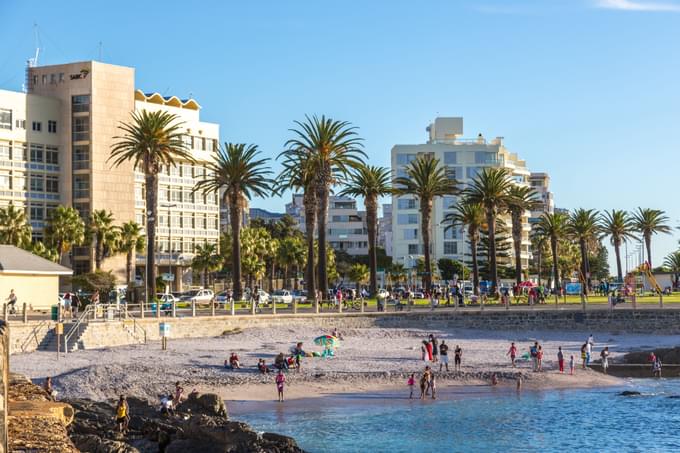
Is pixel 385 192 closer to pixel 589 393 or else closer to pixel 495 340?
pixel 495 340

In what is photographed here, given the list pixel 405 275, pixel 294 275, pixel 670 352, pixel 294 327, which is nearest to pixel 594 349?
pixel 670 352

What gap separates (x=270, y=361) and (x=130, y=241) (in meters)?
50.2

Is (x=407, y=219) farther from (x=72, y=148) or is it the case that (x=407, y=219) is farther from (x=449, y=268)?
(x=72, y=148)

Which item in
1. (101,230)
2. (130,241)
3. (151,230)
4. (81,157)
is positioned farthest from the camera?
(81,157)

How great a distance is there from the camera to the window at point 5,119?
98375mm

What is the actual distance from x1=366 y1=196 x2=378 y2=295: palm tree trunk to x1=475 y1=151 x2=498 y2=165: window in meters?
49.1

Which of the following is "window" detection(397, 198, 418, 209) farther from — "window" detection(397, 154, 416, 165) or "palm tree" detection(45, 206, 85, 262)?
"palm tree" detection(45, 206, 85, 262)

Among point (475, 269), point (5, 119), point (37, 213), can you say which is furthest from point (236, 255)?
point (5, 119)

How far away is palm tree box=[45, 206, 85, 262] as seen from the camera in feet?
300

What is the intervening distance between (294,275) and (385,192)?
58594mm

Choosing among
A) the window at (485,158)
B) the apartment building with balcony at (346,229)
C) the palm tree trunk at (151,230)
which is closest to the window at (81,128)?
the palm tree trunk at (151,230)

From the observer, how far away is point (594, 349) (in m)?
60.9

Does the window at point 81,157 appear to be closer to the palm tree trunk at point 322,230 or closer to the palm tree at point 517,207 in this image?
the palm tree trunk at point 322,230

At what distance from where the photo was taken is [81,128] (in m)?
103
